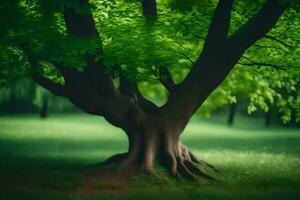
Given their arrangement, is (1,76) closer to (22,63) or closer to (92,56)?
(22,63)

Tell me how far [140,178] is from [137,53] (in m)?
4.19

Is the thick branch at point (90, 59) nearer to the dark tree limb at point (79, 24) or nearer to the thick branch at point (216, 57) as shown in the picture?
the dark tree limb at point (79, 24)

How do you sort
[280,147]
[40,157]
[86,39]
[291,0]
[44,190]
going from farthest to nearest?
[280,147]
[40,157]
[86,39]
[44,190]
[291,0]

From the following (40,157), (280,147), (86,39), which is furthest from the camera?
(280,147)

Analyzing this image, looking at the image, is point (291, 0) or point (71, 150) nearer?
point (291, 0)

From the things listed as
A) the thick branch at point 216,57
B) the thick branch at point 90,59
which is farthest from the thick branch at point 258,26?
the thick branch at point 90,59

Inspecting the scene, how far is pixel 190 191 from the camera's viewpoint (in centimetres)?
1479

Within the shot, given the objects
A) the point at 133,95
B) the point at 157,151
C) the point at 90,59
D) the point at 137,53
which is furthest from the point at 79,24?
the point at 157,151

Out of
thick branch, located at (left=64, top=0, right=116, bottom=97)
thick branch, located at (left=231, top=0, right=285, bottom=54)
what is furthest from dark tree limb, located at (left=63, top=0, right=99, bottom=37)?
thick branch, located at (left=231, top=0, right=285, bottom=54)

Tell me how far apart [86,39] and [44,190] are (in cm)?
493

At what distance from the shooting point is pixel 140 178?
52.4 ft

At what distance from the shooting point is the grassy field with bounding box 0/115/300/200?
14211 millimetres

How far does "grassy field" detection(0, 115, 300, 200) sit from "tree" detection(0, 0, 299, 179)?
176 centimetres

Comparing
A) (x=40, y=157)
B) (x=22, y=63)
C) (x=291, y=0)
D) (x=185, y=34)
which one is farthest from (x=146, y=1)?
(x=40, y=157)
